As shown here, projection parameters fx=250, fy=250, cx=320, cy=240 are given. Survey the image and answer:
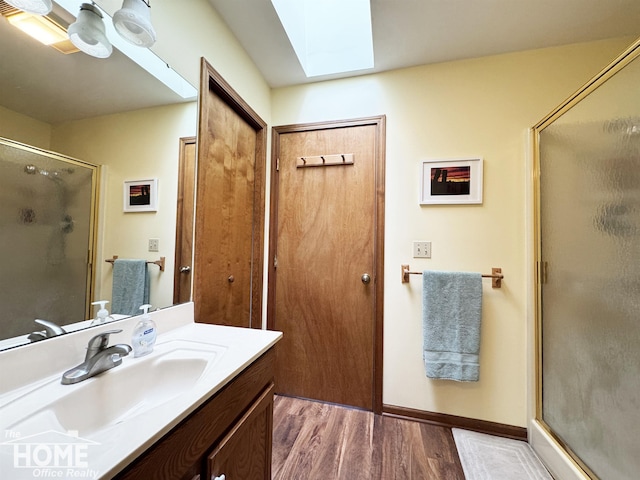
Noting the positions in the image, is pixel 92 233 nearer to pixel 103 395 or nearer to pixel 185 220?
pixel 185 220

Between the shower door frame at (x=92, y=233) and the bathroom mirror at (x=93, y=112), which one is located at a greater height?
the bathroom mirror at (x=93, y=112)

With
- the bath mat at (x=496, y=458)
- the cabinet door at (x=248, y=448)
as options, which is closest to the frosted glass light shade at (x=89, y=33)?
the cabinet door at (x=248, y=448)

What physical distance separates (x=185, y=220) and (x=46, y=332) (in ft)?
2.06

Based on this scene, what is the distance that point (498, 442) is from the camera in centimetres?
150

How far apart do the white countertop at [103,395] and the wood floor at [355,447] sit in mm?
850

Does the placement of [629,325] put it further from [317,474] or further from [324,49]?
[324,49]

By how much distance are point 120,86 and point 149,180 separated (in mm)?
353

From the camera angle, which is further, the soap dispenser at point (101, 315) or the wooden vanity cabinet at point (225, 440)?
the soap dispenser at point (101, 315)

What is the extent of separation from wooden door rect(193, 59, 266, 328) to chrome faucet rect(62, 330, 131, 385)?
0.51m

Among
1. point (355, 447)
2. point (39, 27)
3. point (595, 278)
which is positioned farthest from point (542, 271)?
point (39, 27)

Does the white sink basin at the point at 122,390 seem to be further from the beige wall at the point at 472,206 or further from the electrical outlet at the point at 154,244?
the beige wall at the point at 472,206

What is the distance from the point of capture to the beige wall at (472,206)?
1563mm

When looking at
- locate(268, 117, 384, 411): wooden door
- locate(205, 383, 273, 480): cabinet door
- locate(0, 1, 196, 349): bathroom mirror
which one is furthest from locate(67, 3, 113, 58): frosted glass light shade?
locate(205, 383, 273, 480): cabinet door

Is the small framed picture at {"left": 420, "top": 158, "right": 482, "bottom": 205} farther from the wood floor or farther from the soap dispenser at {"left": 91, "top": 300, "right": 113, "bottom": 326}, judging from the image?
the soap dispenser at {"left": 91, "top": 300, "right": 113, "bottom": 326}
